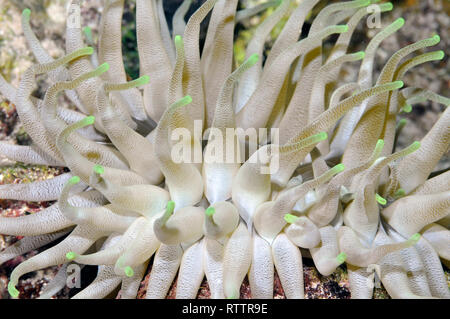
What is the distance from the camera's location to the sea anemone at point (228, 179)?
1205 mm

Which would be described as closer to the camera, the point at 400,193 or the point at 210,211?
the point at 210,211

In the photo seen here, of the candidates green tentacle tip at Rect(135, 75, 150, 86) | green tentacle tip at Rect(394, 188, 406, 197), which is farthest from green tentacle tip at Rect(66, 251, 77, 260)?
green tentacle tip at Rect(394, 188, 406, 197)

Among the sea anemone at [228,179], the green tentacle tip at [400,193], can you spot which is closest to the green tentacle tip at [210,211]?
the sea anemone at [228,179]

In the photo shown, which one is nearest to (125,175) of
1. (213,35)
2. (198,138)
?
(198,138)

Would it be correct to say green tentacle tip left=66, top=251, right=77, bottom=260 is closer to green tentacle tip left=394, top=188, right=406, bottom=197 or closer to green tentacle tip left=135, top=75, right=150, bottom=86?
green tentacle tip left=135, top=75, right=150, bottom=86

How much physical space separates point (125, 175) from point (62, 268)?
0.51m

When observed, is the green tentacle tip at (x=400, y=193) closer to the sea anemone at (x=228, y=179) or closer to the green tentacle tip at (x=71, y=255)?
the sea anemone at (x=228, y=179)

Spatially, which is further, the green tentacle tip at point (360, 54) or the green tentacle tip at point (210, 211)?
the green tentacle tip at point (360, 54)

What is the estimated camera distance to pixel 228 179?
133 cm

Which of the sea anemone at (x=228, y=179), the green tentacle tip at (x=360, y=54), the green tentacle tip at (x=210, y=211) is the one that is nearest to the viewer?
the green tentacle tip at (x=210, y=211)

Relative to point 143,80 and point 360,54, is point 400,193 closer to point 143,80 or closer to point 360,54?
point 360,54

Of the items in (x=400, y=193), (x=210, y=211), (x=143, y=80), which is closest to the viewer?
(x=210, y=211)

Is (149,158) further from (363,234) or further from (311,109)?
(363,234)

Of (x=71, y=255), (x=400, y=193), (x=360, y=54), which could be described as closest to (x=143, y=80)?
(x=71, y=255)
